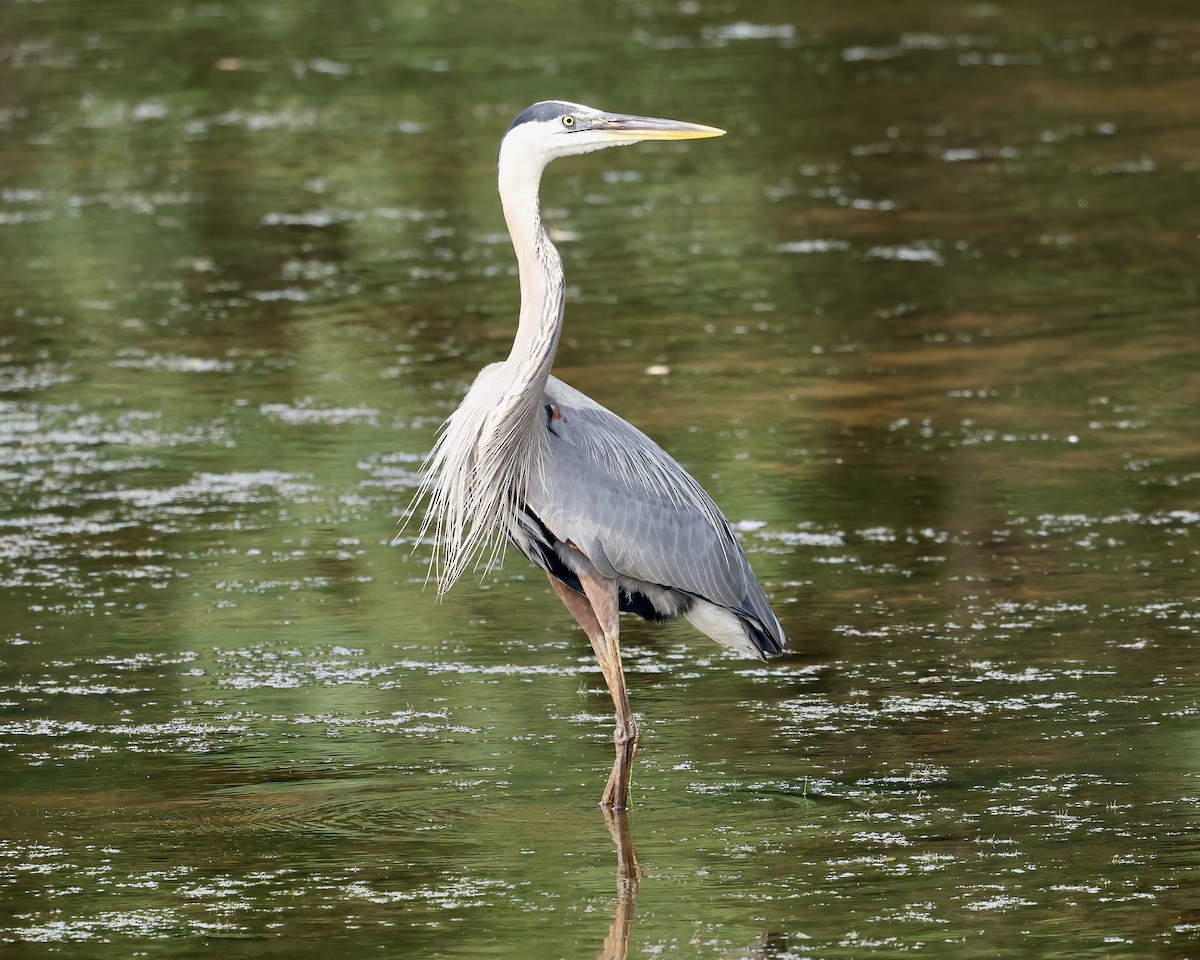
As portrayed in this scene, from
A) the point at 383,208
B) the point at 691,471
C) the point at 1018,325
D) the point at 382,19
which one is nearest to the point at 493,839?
the point at 691,471

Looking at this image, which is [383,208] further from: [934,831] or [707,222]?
[934,831]

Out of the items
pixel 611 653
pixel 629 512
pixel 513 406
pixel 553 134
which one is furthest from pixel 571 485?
pixel 553 134

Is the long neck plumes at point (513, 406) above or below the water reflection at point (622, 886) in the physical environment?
above

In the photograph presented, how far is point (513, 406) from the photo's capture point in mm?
6867

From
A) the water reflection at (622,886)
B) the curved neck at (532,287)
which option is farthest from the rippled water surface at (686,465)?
the curved neck at (532,287)

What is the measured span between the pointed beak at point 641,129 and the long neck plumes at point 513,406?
21cm

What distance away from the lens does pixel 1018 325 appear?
39.7ft

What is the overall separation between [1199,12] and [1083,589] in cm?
1451

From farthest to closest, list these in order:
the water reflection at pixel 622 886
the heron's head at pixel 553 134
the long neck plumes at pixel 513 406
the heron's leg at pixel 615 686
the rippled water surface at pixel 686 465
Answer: the heron's head at pixel 553 134, the long neck plumes at pixel 513 406, the heron's leg at pixel 615 686, the rippled water surface at pixel 686 465, the water reflection at pixel 622 886

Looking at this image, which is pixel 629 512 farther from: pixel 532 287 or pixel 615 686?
pixel 532 287

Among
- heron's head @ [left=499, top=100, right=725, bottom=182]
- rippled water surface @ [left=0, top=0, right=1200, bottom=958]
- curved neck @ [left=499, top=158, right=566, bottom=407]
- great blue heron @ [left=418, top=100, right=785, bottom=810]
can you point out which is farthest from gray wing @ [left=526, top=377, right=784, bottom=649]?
heron's head @ [left=499, top=100, right=725, bottom=182]

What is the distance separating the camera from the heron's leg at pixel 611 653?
6.66 meters

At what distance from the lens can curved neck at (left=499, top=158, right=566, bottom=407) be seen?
22.6 ft

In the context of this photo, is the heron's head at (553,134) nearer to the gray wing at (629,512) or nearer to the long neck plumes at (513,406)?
the long neck plumes at (513,406)
